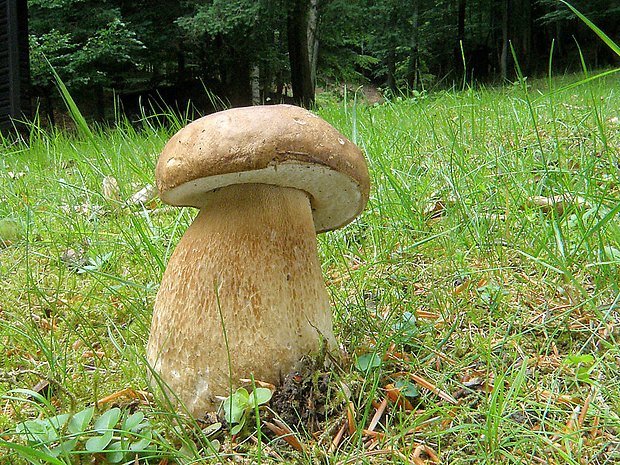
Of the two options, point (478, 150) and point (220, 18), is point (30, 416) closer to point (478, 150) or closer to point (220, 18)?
point (478, 150)

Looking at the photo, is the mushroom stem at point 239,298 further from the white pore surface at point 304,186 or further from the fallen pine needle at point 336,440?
the fallen pine needle at point 336,440

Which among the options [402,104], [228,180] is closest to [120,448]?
[228,180]

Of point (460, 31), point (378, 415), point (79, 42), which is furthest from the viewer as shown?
point (460, 31)

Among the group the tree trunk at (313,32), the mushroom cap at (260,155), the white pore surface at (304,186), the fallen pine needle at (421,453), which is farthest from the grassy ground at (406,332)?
the tree trunk at (313,32)

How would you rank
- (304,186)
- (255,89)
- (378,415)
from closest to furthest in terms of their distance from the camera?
1. (378,415)
2. (304,186)
3. (255,89)

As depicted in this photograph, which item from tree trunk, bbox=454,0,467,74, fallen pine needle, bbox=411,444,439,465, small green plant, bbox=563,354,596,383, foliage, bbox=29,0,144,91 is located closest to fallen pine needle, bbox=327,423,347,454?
fallen pine needle, bbox=411,444,439,465

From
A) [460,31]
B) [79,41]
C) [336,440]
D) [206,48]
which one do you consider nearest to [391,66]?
[460,31]

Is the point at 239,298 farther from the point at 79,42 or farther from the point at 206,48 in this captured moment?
the point at 79,42
